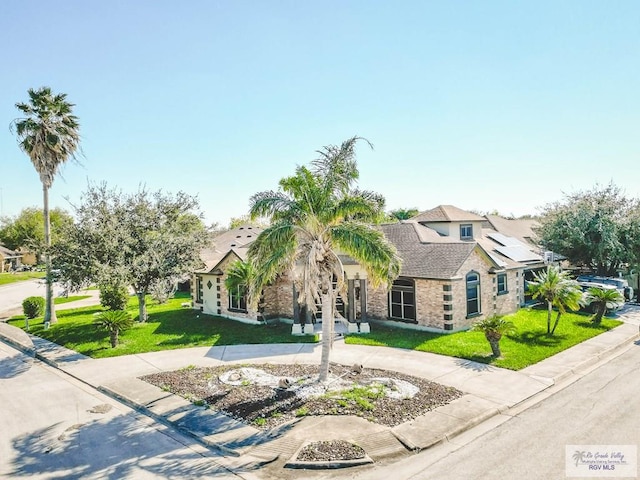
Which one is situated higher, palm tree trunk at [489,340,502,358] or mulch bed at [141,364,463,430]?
palm tree trunk at [489,340,502,358]

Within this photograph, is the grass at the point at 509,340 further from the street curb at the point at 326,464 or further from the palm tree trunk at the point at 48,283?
the palm tree trunk at the point at 48,283

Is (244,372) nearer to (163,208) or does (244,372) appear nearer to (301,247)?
(301,247)

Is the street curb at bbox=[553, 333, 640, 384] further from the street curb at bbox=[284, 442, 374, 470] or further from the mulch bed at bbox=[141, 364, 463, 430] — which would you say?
the street curb at bbox=[284, 442, 374, 470]

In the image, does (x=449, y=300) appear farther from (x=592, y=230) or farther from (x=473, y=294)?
(x=592, y=230)

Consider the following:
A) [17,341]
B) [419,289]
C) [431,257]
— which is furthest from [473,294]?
[17,341]

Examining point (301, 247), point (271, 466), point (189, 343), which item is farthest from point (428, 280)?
point (271, 466)

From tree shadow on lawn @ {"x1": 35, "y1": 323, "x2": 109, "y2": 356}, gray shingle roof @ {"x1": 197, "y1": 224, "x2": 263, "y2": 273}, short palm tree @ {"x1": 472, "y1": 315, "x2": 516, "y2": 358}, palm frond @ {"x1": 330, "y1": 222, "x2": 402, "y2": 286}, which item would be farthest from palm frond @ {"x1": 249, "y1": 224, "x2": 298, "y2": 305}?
gray shingle roof @ {"x1": 197, "y1": 224, "x2": 263, "y2": 273}

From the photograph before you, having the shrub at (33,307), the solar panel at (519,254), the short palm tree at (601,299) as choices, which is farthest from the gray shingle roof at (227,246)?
the short palm tree at (601,299)
